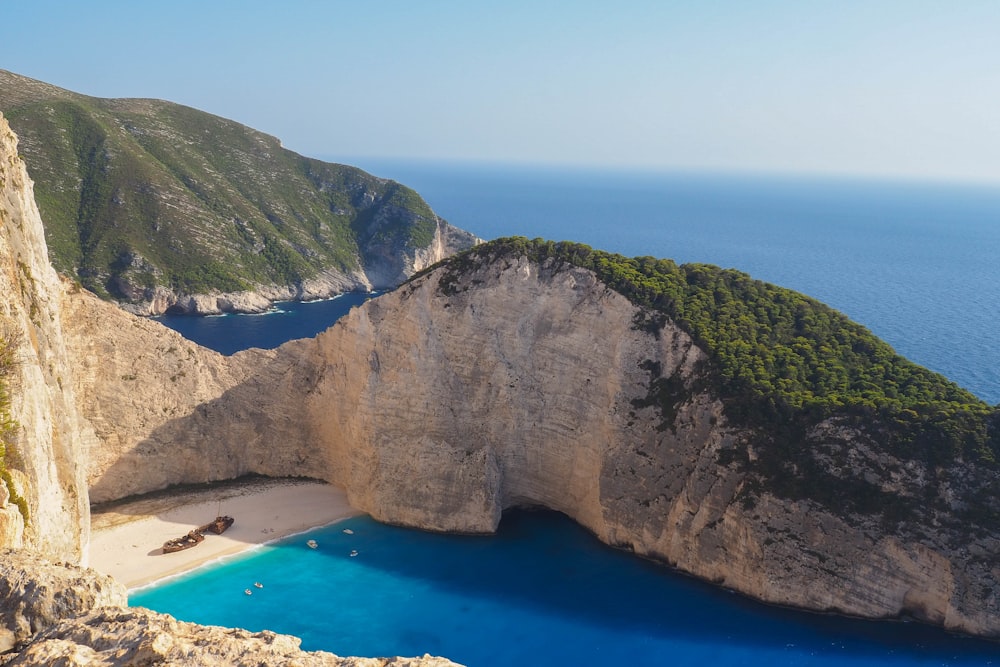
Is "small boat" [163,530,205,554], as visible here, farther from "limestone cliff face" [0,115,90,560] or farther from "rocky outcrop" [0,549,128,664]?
"rocky outcrop" [0,549,128,664]

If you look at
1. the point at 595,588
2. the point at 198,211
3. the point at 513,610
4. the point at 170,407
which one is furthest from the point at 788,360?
the point at 198,211

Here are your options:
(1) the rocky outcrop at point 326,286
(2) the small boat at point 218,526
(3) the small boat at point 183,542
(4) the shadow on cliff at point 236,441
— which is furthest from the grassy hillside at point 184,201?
(3) the small boat at point 183,542

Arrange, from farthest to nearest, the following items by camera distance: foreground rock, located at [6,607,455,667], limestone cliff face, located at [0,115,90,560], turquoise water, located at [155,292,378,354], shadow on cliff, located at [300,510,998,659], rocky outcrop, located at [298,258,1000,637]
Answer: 1. turquoise water, located at [155,292,378,354]
2. rocky outcrop, located at [298,258,1000,637]
3. shadow on cliff, located at [300,510,998,659]
4. limestone cliff face, located at [0,115,90,560]
5. foreground rock, located at [6,607,455,667]

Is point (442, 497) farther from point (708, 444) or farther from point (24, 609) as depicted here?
point (24, 609)

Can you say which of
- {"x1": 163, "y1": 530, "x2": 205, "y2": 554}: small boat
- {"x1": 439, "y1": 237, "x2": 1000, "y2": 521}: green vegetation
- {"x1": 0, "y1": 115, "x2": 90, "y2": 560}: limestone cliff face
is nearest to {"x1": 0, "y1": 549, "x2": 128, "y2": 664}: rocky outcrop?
{"x1": 0, "y1": 115, "x2": 90, "y2": 560}: limestone cliff face

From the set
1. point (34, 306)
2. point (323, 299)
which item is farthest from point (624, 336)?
point (323, 299)

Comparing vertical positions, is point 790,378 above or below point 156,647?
above

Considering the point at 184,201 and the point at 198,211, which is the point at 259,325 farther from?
the point at 184,201

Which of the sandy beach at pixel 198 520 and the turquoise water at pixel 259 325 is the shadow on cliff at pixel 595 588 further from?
the turquoise water at pixel 259 325
